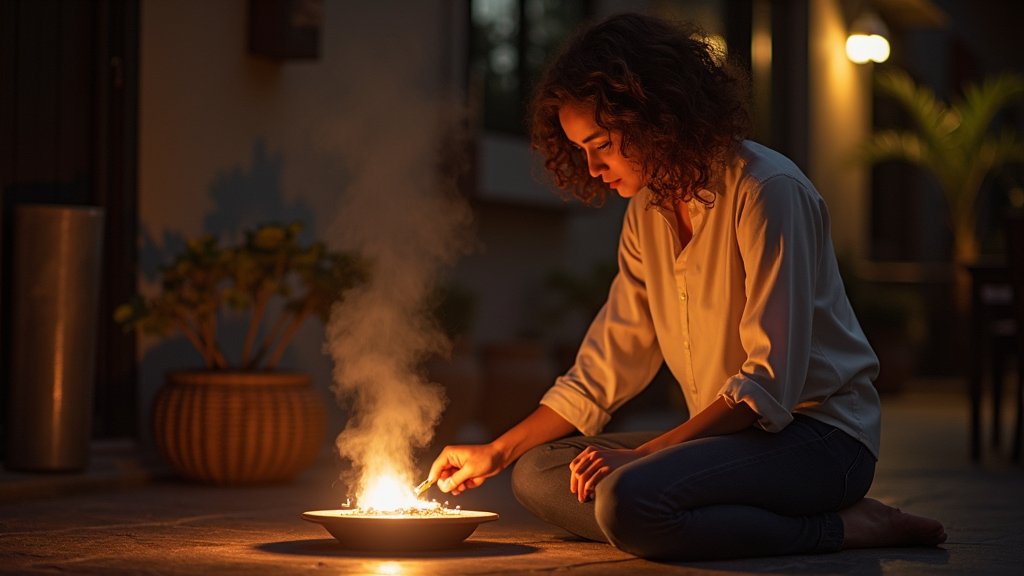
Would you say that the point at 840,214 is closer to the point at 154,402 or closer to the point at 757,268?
the point at 154,402

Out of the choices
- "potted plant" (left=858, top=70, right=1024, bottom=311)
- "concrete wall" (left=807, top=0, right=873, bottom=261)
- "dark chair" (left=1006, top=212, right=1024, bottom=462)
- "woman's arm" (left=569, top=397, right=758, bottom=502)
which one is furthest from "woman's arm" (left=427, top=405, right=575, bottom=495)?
"potted plant" (left=858, top=70, right=1024, bottom=311)

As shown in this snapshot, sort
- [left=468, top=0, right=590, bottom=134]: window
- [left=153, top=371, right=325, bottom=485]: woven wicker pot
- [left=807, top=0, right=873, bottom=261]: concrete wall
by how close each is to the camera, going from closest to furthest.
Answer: [left=153, top=371, right=325, bottom=485]: woven wicker pot < [left=468, top=0, right=590, bottom=134]: window < [left=807, top=0, right=873, bottom=261]: concrete wall

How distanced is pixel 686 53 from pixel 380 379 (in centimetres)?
158

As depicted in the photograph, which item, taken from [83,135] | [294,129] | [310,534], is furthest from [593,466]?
[294,129]

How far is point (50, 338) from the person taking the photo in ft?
14.4

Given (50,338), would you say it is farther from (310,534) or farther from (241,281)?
(310,534)

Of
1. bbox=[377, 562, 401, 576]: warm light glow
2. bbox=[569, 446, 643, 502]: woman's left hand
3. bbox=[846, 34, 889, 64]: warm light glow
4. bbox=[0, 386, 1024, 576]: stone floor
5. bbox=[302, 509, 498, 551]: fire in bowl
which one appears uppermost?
bbox=[846, 34, 889, 64]: warm light glow

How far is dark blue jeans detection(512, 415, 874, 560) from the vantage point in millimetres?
2713

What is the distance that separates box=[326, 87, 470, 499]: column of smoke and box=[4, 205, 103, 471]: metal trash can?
30.9 inches

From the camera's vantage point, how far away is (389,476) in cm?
319

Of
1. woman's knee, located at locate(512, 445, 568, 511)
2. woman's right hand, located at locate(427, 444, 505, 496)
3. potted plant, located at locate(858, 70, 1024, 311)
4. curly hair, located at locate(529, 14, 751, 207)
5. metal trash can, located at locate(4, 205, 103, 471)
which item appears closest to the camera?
curly hair, located at locate(529, 14, 751, 207)

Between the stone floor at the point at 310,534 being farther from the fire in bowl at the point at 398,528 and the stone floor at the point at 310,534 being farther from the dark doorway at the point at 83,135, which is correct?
the dark doorway at the point at 83,135

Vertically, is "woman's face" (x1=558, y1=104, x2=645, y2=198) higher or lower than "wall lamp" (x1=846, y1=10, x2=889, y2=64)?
lower

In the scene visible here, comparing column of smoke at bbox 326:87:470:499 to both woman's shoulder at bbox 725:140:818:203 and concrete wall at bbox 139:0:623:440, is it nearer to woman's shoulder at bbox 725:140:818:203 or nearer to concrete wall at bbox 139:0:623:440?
concrete wall at bbox 139:0:623:440
